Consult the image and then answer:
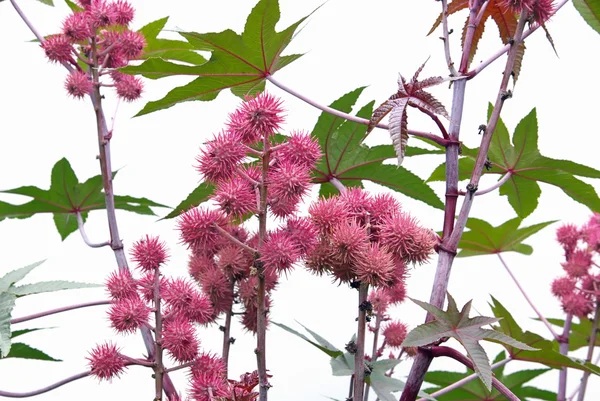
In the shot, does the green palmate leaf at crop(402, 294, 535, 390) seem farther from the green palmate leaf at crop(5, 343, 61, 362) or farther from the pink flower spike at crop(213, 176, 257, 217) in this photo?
the green palmate leaf at crop(5, 343, 61, 362)

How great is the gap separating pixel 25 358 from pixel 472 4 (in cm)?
141

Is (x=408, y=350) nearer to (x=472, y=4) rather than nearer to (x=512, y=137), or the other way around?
(x=512, y=137)

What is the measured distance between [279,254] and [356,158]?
0.64 metres

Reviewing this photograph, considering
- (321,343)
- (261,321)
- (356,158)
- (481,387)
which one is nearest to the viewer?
(261,321)

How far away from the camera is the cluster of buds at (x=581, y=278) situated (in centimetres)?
226

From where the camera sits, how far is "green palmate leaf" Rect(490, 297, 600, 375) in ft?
4.92

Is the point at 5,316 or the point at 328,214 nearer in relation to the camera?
the point at 328,214

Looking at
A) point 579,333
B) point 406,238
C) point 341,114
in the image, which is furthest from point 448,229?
point 579,333

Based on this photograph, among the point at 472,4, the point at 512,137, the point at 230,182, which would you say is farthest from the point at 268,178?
the point at 512,137

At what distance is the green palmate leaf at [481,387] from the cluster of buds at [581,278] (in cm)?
24

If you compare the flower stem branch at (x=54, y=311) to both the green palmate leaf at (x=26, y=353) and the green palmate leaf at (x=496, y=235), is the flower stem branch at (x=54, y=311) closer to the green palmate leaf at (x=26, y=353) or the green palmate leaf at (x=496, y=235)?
the green palmate leaf at (x=26, y=353)

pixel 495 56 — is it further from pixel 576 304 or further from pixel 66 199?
pixel 66 199

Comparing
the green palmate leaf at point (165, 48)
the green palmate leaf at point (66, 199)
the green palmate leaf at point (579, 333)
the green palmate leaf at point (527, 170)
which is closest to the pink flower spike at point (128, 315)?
the green palmate leaf at point (66, 199)

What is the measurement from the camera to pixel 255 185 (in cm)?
127
